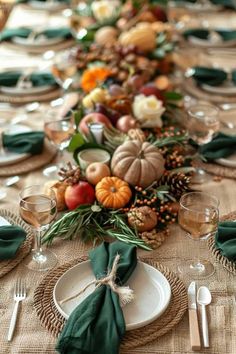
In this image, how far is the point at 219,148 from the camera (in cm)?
183

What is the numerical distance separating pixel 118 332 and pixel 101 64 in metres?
1.45

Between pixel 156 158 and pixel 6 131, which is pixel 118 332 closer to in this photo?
pixel 156 158

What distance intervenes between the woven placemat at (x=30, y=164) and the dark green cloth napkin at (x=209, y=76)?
2.59 feet

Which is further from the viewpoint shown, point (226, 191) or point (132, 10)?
point (132, 10)

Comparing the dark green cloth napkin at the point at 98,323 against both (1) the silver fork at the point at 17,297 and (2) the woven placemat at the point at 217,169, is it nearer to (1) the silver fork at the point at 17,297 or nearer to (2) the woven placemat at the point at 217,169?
(1) the silver fork at the point at 17,297

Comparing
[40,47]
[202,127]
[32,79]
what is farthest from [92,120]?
[40,47]

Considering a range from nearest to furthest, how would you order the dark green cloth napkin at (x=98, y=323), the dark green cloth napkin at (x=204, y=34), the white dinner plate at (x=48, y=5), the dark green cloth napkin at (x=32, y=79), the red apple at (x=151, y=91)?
the dark green cloth napkin at (x=98, y=323) → the red apple at (x=151, y=91) → the dark green cloth napkin at (x=32, y=79) → the dark green cloth napkin at (x=204, y=34) → the white dinner plate at (x=48, y=5)

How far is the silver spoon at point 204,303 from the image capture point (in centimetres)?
111

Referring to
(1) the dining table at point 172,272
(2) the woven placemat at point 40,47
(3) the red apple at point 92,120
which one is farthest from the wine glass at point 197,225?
(2) the woven placemat at point 40,47

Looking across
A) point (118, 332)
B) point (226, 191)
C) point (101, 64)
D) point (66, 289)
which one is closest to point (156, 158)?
point (226, 191)

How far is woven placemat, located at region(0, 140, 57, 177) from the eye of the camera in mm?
1743

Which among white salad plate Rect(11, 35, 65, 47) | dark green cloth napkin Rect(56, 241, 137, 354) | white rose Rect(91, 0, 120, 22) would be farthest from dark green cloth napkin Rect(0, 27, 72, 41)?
dark green cloth napkin Rect(56, 241, 137, 354)

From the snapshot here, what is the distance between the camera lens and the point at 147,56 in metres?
2.47

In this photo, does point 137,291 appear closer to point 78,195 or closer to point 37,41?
point 78,195
